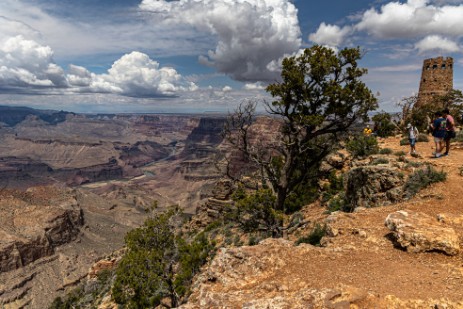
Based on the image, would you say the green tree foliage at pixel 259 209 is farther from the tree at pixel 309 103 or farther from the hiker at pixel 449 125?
the hiker at pixel 449 125

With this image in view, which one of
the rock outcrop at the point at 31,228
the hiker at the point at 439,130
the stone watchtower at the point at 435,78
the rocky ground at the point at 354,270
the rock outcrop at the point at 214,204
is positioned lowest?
the rock outcrop at the point at 31,228

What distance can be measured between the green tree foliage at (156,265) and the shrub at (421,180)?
1732cm

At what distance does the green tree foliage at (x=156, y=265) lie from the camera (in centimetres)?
2378

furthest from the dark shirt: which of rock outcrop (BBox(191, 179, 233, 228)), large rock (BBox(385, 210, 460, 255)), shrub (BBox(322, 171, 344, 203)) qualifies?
rock outcrop (BBox(191, 179, 233, 228))

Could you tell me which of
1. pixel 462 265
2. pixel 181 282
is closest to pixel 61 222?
pixel 181 282

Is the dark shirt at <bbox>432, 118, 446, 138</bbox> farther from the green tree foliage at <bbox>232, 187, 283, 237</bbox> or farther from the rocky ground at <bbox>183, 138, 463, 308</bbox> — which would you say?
the green tree foliage at <bbox>232, 187, 283, 237</bbox>

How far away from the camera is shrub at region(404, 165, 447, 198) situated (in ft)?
50.5

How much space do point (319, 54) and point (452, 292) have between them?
12.7 meters

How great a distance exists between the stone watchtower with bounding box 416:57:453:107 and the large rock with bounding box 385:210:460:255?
40.4 m

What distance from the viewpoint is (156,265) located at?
23812 millimetres

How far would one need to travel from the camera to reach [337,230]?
41.7 ft

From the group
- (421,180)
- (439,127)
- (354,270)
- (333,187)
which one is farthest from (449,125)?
(354,270)

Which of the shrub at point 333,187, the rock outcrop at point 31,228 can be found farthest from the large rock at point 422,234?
the rock outcrop at point 31,228

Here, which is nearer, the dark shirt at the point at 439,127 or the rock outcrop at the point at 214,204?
the dark shirt at the point at 439,127
